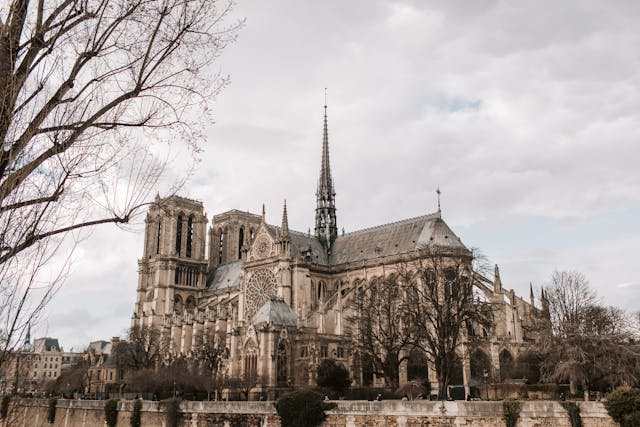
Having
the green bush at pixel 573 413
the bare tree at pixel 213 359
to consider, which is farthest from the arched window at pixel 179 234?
the green bush at pixel 573 413

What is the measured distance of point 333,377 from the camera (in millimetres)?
42000

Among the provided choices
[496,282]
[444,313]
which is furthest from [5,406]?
[496,282]

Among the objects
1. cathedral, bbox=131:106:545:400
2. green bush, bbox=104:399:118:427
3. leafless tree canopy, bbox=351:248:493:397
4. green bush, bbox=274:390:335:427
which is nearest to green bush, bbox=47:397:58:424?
green bush, bbox=104:399:118:427

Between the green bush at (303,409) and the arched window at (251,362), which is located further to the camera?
the arched window at (251,362)

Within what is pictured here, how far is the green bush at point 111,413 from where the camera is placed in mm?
40844

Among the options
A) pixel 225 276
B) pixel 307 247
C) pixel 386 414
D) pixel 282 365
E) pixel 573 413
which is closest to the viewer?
pixel 573 413

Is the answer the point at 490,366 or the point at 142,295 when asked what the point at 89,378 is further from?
the point at 490,366

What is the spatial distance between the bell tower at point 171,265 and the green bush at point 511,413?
61875 millimetres

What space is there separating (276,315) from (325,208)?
27525 mm

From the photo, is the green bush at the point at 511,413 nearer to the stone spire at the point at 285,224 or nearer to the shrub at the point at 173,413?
the shrub at the point at 173,413

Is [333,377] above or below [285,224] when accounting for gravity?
below

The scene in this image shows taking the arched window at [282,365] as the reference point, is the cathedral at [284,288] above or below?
above

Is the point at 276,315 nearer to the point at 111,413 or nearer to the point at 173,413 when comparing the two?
the point at 111,413

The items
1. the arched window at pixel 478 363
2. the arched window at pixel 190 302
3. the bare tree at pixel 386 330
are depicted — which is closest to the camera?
Result: the bare tree at pixel 386 330
